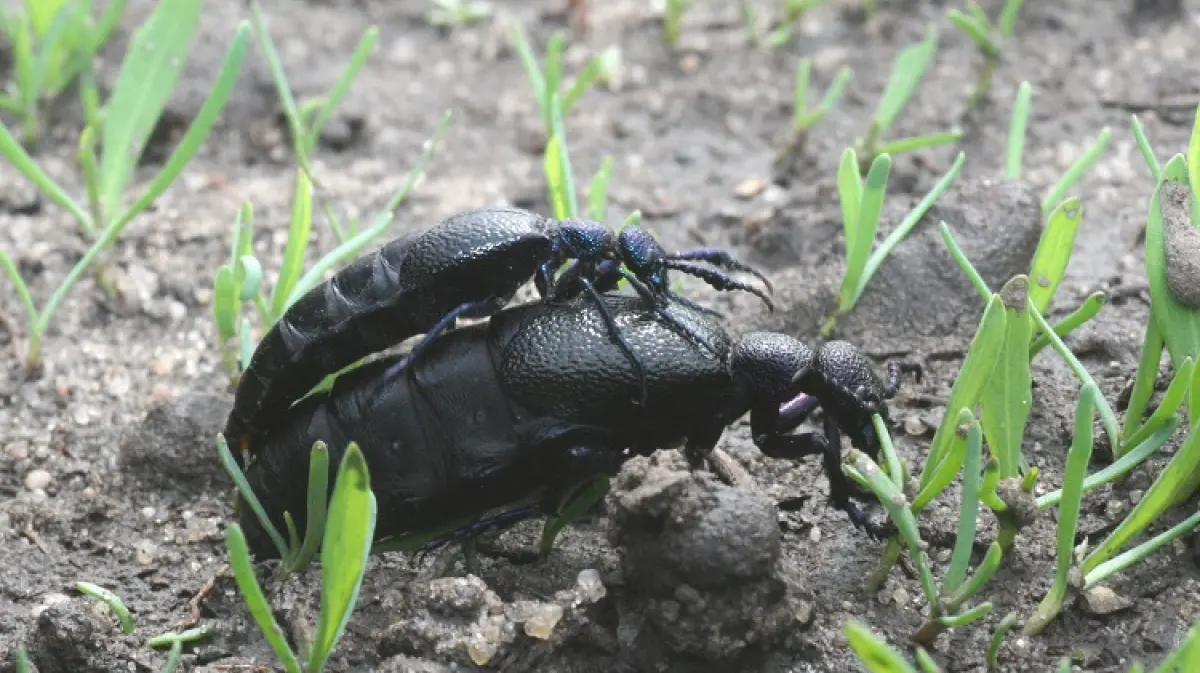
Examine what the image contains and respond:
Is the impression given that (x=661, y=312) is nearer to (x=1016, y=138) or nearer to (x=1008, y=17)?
(x=1016, y=138)

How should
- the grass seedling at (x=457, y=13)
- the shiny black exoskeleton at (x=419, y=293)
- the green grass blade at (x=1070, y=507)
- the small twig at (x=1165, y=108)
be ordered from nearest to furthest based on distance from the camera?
1. the green grass blade at (x=1070, y=507)
2. the shiny black exoskeleton at (x=419, y=293)
3. the small twig at (x=1165, y=108)
4. the grass seedling at (x=457, y=13)

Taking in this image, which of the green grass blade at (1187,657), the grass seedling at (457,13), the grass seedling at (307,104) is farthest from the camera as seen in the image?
the grass seedling at (457,13)

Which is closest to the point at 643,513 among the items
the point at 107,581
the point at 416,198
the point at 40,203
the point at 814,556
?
the point at 814,556

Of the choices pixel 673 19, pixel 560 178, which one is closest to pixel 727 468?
pixel 560 178

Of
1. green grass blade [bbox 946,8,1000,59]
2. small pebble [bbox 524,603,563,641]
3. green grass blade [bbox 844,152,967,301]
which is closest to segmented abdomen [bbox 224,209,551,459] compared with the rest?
small pebble [bbox 524,603,563,641]

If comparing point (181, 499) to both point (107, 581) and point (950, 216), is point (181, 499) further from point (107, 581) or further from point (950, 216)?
point (950, 216)

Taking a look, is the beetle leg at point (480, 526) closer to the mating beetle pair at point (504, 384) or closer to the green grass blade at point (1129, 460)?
the mating beetle pair at point (504, 384)

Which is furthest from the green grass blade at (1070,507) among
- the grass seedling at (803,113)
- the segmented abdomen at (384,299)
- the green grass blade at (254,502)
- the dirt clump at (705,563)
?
the grass seedling at (803,113)
